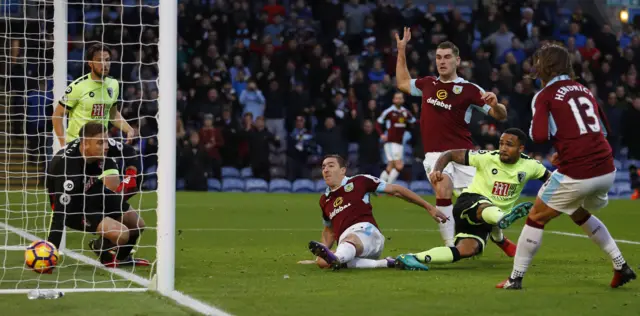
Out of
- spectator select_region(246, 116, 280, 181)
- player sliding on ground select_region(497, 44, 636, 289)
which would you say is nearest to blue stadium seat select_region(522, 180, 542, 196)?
spectator select_region(246, 116, 280, 181)

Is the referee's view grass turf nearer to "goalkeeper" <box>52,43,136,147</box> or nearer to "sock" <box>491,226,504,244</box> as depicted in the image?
"sock" <box>491,226,504,244</box>

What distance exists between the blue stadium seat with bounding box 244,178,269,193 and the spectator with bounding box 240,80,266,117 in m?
1.40

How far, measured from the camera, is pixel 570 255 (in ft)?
32.9

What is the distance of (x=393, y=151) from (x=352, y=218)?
12159 mm

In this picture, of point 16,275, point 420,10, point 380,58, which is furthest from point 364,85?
point 16,275

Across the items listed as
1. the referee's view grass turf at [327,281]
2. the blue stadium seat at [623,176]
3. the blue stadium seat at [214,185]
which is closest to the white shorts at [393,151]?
the blue stadium seat at [214,185]

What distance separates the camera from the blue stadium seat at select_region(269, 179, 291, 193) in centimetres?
2211

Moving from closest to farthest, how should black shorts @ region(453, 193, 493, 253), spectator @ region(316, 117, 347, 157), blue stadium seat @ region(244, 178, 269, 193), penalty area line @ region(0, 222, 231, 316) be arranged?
penalty area line @ region(0, 222, 231, 316), black shorts @ region(453, 193, 493, 253), spectator @ region(316, 117, 347, 157), blue stadium seat @ region(244, 178, 269, 193)

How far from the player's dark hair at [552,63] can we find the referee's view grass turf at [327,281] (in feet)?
4.78

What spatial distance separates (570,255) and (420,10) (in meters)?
16.1

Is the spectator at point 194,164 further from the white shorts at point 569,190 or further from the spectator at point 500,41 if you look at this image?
the white shorts at point 569,190

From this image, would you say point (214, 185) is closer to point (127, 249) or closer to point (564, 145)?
point (127, 249)

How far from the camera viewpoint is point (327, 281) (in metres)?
7.59

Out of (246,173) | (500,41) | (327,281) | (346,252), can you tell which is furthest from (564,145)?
(500,41)
